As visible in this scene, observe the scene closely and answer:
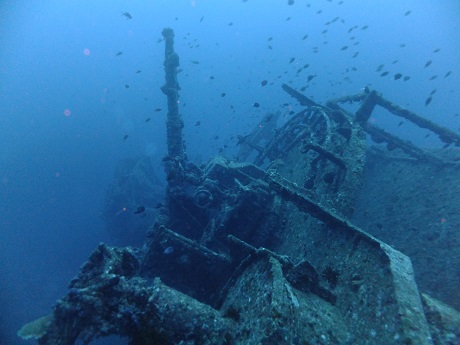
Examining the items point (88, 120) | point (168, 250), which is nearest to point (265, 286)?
point (168, 250)

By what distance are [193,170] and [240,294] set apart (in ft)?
22.4

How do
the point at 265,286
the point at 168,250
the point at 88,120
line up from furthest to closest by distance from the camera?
the point at 88,120 → the point at 168,250 → the point at 265,286

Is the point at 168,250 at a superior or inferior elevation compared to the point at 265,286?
inferior

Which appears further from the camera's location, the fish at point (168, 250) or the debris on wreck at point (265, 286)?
the fish at point (168, 250)

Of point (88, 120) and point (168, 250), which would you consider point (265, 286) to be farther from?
point (88, 120)

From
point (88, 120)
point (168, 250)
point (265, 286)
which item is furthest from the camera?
point (88, 120)

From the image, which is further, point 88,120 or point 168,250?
point 88,120

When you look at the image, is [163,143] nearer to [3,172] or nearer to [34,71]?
[3,172]

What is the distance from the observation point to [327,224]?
4.64 metres

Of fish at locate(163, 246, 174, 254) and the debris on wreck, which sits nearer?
the debris on wreck

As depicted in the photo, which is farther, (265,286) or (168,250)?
(168,250)

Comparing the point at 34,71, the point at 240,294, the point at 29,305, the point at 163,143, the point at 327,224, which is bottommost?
the point at 29,305

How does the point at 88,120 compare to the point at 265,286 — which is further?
the point at 88,120

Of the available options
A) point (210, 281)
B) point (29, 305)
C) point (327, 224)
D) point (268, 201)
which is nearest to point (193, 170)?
point (268, 201)
